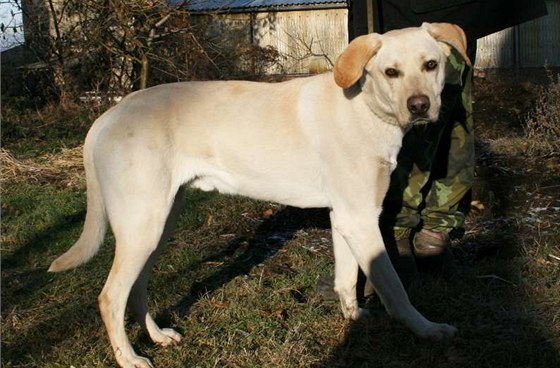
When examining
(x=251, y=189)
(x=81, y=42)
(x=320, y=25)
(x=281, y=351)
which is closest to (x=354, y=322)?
Result: (x=281, y=351)

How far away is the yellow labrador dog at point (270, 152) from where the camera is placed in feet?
10.3

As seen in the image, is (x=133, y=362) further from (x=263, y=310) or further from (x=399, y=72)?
(x=399, y=72)

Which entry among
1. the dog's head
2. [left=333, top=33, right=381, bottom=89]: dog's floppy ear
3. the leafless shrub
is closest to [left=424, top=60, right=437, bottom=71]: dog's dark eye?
the dog's head

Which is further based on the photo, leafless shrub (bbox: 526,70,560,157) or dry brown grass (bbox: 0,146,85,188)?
leafless shrub (bbox: 526,70,560,157)

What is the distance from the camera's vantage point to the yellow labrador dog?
3.13 m

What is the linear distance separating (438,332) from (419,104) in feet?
3.46

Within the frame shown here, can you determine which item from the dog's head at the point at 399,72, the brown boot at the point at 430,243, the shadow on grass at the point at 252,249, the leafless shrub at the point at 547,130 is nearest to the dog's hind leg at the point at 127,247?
the shadow on grass at the point at 252,249

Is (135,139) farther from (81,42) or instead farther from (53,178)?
(81,42)

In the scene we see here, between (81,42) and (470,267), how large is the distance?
800cm

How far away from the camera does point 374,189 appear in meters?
3.30

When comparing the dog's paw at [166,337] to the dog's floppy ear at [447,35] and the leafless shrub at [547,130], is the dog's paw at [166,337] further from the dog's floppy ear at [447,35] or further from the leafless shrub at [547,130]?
the leafless shrub at [547,130]

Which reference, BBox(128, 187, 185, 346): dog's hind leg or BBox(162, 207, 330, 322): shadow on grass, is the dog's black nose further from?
BBox(162, 207, 330, 322): shadow on grass

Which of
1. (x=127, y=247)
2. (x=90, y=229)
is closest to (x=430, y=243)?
(x=127, y=247)

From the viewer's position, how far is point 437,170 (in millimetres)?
4312
